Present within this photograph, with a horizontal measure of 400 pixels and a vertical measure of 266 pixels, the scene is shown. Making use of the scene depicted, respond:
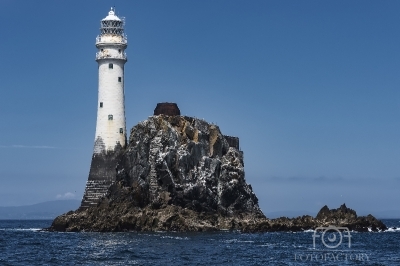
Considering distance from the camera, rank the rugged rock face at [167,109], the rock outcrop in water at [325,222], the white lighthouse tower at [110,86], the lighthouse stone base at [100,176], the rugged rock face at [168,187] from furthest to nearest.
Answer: the rugged rock face at [167,109] → the rock outcrop in water at [325,222] → the white lighthouse tower at [110,86] → the lighthouse stone base at [100,176] → the rugged rock face at [168,187]

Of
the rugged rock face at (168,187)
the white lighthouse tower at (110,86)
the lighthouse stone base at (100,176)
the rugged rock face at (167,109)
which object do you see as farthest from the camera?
the rugged rock face at (167,109)

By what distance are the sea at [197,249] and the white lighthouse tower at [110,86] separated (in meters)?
11.0

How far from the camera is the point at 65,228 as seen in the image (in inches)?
3118

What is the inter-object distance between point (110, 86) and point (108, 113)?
9.17 feet

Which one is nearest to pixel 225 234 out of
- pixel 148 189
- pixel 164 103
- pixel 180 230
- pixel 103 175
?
pixel 180 230

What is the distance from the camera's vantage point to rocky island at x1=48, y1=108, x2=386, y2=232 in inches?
2933

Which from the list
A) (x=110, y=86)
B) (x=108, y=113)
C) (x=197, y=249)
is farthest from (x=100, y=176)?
(x=197, y=249)

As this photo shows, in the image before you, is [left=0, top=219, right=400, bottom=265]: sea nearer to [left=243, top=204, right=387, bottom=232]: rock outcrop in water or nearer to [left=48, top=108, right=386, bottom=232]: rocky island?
[left=48, top=108, right=386, bottom=232]: rocky island

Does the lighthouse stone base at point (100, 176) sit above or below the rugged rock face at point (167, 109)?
below

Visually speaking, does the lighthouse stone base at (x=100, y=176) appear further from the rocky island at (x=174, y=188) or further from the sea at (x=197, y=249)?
the sea at (x=197, y=249)

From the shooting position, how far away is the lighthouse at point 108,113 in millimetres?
79188

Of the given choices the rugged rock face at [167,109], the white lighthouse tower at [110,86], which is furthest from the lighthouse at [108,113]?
the rugged rock face at [167,109]

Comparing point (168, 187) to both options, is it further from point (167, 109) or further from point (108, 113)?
point (167, 109)

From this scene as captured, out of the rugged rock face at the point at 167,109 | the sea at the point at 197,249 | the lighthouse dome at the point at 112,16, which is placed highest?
the lighthouse dome at the point at 112,16
